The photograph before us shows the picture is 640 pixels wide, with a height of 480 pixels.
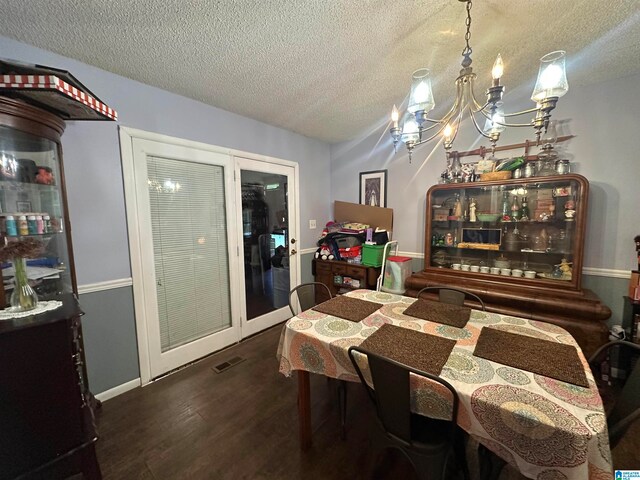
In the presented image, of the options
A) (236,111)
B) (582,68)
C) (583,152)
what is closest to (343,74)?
(236,111)

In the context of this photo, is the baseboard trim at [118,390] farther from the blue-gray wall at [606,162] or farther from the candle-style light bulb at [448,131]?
the blue-gray wall at [606,162]

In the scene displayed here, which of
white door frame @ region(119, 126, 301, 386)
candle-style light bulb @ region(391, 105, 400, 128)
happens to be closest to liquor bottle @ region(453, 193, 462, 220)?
candle-style light bulb @ region(391, 105, 400, 128)

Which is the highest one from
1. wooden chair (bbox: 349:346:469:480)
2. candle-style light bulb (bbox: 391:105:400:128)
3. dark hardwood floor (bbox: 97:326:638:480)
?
candle-style light bulb (bbox: 391:105:400:128)

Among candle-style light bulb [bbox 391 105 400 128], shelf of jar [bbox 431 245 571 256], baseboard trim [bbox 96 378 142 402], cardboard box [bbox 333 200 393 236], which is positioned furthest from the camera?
cardboard box [bbox 333 200 393 236]

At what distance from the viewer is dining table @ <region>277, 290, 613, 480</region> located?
804 millimetres

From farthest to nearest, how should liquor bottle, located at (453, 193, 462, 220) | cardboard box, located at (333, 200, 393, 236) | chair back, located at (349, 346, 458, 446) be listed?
cardboard box, located at (333, 200, 393, 236) → liquor bottle, located at (453, 193, 462, 220) → chair back, located at (349, 346, 458, 446)

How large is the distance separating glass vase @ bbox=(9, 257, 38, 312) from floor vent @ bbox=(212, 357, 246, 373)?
4.70ft

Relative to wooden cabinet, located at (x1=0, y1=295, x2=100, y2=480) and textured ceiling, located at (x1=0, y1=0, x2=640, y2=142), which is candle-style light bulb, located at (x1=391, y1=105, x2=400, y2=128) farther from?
wooden cabinet, located at (x1=0, y1=295, x2=100, y2=480)

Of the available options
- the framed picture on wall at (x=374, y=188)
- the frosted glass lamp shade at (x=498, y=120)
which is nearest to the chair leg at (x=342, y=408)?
the frosted glass lamp shade at (x=498, y=120)

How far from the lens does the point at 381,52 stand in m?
1.72

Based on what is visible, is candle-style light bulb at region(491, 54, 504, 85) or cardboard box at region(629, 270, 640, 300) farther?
cardboard box at region(629, 270, 640, 300)

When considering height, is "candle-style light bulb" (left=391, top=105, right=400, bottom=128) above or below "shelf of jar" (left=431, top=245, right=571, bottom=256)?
above

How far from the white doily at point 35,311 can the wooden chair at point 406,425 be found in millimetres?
1517

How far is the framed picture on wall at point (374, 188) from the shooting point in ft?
11.0
